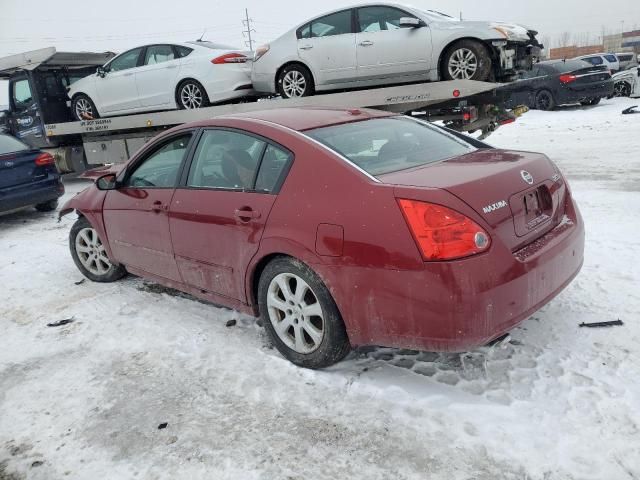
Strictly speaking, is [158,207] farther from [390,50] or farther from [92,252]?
[390,50]

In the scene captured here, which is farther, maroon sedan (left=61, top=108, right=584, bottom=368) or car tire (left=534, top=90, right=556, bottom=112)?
car tire (left=534, top=90, right=556, bottom=112)

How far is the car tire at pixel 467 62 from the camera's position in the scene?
285 inches

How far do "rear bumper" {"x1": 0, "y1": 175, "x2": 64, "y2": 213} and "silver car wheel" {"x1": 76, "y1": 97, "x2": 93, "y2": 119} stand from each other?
3.29 m

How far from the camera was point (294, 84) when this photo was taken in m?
8.44

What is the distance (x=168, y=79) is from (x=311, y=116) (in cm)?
695

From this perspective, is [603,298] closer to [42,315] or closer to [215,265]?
[215,265]

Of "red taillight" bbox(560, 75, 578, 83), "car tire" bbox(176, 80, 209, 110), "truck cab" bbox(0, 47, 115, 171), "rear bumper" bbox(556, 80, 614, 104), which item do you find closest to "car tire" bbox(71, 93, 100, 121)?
"truck cab" bbox(0, 47, 115, 171)

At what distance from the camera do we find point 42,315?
4375 millimetres

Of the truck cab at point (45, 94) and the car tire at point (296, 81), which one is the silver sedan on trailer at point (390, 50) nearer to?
the car tire at point (296, 81)

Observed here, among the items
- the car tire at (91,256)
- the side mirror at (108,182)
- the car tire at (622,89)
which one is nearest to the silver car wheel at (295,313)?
the side mirror at (108,182)

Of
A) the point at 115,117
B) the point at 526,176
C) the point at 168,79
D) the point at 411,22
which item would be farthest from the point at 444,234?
the point at 115,117

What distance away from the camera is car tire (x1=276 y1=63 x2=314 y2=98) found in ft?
27.4

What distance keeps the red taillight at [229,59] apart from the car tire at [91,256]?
16.2 ft

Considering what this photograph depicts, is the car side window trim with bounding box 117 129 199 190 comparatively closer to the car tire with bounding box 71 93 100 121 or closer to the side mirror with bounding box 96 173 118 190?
the side mirror with bounding box 96 173 118 190
